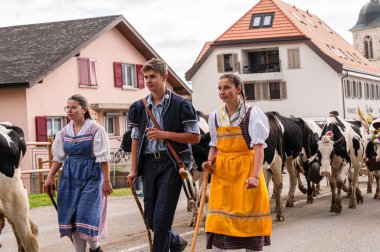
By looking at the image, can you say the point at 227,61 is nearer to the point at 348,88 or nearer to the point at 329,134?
the point at 348,88

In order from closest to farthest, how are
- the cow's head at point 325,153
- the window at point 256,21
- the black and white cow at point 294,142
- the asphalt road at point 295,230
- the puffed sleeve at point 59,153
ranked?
the puffed sleeve at point 59,153 < the asphalt road at point 295,230 < the cow's head at point 325,153 < the black and white cow at point 294,142 < the window at point 256,21

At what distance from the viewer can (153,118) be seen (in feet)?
22.7

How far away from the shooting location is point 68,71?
107 ft

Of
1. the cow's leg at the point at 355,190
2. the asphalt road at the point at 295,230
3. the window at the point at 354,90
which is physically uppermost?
the window at the point at 354,90

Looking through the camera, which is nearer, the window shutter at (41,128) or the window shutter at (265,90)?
the window shutter at (41,128)

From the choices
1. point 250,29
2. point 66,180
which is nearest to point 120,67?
point 250,29

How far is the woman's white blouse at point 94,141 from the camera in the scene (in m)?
7.54

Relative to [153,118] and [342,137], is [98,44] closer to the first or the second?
[342,137]

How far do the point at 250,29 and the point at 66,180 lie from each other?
157 feet

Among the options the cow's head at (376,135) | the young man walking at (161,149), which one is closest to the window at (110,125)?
the cow's head at (376,135)

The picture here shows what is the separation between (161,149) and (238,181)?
2.64 ft

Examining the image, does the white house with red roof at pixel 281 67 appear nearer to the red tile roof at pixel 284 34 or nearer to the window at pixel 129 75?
the red tile roof at pixel 284 34

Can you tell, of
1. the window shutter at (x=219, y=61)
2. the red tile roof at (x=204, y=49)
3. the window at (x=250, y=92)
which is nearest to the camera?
the window shutter at (x=219, y=61)

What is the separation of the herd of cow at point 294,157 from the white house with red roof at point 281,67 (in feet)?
116
